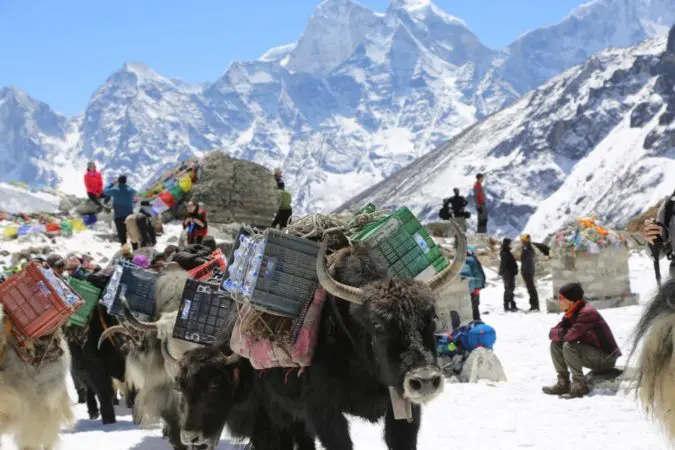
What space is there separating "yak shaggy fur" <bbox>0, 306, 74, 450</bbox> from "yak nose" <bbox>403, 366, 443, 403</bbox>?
302 centimetres

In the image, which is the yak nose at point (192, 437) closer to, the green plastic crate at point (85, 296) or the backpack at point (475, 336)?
the green plastic crate at point (85, 296)

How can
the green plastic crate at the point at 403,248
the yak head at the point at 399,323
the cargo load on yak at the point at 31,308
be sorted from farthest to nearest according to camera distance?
the cargo load on yak at the point at 31,308, the green plastic crate at the point at 403,248, the yak head at the point at 399,323

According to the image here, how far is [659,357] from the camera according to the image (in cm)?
337

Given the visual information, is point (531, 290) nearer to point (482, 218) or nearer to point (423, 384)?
point (482, 218)

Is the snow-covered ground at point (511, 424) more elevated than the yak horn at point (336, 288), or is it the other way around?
the yak horn at point (336, 288)

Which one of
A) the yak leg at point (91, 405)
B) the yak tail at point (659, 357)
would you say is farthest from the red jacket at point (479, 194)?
the yak tail at point (659, 357)

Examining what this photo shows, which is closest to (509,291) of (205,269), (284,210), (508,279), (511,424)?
(508,279)

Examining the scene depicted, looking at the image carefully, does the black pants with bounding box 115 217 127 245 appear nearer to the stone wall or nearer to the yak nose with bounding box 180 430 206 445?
the stone wall

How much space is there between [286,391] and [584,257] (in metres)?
9.42

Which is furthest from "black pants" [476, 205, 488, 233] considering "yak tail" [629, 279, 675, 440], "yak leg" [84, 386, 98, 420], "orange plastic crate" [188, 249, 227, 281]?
"yak tail" [629, 279, 675, 440]

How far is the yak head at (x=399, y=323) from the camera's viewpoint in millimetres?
3463

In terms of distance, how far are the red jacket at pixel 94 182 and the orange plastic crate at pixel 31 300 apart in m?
11.7

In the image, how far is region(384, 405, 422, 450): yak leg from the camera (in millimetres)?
4012

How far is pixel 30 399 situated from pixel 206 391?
1.45 m
